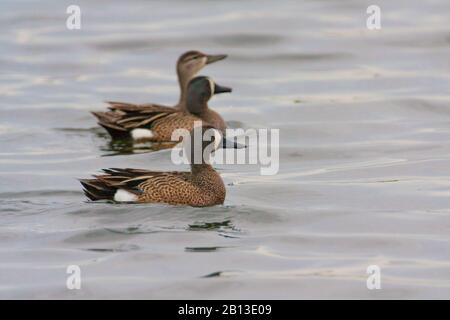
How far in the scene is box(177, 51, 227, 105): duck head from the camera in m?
18.2

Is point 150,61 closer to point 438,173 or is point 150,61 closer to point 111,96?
point 111,96

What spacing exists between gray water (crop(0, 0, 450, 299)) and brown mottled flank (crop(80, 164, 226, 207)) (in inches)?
4.5

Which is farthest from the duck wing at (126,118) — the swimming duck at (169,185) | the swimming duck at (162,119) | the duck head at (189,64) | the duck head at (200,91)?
the swimming duck at (169,185)

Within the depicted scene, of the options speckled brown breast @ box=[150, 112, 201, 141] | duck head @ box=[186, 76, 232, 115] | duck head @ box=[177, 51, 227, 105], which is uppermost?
duck head @ box=[177, 51, 227, 105]

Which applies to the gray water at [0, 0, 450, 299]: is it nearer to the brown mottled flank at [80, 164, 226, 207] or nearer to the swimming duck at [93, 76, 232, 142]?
the brown mottled flank at [80, 164, 226, 207]

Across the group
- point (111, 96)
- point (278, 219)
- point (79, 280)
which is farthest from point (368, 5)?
point (79, 280)

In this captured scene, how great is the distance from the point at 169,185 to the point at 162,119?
4214mm

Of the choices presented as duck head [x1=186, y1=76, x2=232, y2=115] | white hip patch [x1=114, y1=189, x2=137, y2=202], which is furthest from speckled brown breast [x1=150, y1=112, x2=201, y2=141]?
white hip patch [x1=114, y1=189, x2=137, y2=202]

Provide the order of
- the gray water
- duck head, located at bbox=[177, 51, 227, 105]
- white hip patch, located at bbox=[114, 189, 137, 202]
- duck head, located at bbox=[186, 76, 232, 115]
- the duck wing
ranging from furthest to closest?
duck head, located at bbox=[177, 51, 227, 105]
duck head, located at bbox=[186, 76, 232, 115]
the duck wing
white hip patch, located at bbox=[114, 189, 137, 202]
the gray water

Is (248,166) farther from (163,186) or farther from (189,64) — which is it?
(189,64)

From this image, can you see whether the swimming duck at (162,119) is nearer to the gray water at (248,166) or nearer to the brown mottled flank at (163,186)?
the gray water at (248,166)
